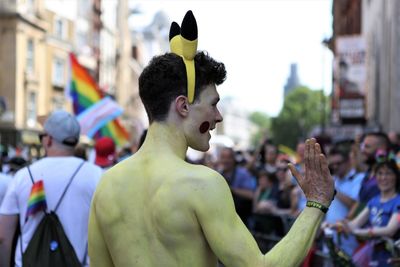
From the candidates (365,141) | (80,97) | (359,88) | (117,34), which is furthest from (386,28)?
(117,34)

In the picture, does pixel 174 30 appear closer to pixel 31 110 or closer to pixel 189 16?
pixel 189 16

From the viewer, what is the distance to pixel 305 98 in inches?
4783

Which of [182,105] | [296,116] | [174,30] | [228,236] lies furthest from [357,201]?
[296,116]

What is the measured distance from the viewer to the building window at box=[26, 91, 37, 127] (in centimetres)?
4091

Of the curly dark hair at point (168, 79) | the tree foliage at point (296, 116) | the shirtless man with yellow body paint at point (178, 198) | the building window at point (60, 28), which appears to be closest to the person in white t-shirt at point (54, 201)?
the shirtless man with yellow body paint at point (178, 198)

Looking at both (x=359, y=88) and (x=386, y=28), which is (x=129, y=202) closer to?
(x=386, y=28)

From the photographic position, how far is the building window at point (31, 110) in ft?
134

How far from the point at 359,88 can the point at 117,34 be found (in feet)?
132

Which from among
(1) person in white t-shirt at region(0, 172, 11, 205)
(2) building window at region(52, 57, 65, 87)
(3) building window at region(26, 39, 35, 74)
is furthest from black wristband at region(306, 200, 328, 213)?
(2) building window at region(52, 57, 65, 87)

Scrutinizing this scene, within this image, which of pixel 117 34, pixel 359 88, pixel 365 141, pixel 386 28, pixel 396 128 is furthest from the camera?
pixel 117 34

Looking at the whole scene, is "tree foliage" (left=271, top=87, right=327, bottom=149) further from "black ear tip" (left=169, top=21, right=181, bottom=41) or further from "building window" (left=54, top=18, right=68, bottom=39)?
"black ear tip" (left=169, top=21, right=181, bottom=41)

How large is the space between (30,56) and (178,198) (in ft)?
132

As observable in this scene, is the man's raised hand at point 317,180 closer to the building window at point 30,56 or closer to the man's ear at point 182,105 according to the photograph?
the man's ear at point 182,105

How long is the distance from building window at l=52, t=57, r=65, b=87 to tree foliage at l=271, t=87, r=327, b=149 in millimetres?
60875
